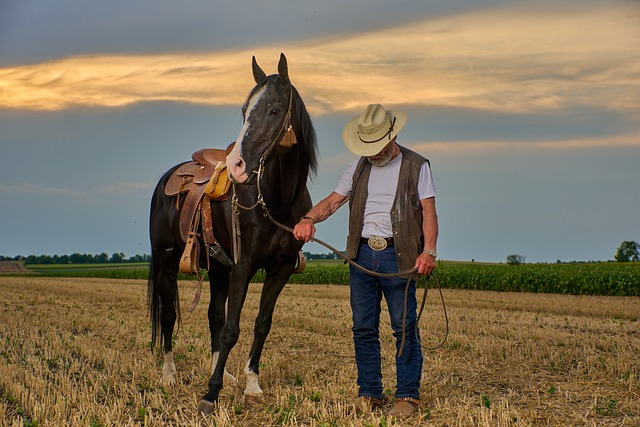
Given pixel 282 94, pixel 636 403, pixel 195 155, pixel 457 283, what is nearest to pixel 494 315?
pixel 636 403

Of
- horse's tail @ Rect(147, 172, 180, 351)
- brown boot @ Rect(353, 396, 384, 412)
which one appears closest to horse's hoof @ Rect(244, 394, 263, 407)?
brown boot @ Rect(353, 396, 384, 412)

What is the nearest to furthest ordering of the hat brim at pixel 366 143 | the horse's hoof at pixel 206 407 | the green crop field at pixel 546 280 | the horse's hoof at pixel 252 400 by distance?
the hat brim at pixel 366 143 → the horse's hoof at pixel 206 407 → the horse's hoof at pixel 252 400 → the green crop field at pixel 546 280

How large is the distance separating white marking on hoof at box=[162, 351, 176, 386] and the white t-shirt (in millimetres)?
2891

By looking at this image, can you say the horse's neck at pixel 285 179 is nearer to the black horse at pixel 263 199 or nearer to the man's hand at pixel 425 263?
the black horse at pixel 263 199

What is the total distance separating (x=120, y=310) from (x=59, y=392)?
922 centimetres

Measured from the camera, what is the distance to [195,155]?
742cm

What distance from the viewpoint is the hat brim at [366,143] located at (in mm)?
5387

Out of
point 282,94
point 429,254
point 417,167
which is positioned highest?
point 282,94

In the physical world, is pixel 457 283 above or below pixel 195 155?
below

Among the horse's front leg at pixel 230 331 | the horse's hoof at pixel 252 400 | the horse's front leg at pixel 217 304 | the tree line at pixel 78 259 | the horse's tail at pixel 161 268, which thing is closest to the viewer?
the horse's front leg at pixel 230 331

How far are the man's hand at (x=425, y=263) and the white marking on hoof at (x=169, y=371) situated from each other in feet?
10.6

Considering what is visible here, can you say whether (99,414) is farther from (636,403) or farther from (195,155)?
(636,403)

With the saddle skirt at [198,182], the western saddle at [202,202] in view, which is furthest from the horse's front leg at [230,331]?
the saddle skirt at [198,182]

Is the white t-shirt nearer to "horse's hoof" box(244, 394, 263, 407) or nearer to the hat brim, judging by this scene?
the hat brim
